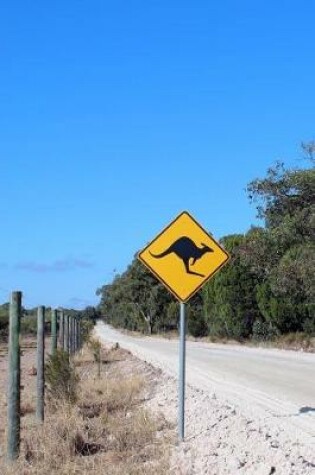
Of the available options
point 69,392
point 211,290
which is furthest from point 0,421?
point 211,290

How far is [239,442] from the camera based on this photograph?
28.1 ft

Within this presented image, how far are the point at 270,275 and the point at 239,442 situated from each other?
23238mm

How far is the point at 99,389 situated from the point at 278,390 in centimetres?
385

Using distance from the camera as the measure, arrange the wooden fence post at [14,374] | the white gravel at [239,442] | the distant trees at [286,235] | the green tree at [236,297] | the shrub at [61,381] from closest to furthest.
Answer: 1. the white gravel at [239,442]
2. the wooden fence post at [14,374]
3. the shrub at [61,381]
4. the distant trees at [286,235]
5. the green tree at [236,297]

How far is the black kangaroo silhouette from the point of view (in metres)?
9.51

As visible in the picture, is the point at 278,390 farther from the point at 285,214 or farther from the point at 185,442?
the point at 285,214

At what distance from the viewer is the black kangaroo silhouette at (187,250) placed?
9508 mm

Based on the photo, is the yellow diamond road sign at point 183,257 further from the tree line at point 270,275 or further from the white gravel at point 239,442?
the tree line at point 270,275

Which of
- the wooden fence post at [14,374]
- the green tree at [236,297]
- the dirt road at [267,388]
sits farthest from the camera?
the green tree at [236,297]

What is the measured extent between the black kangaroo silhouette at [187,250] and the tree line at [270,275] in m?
19.5

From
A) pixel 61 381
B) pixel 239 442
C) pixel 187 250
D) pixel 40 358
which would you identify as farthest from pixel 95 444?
pixel 61 381

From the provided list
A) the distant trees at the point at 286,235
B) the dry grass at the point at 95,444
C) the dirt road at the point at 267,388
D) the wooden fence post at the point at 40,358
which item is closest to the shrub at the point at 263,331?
the distant trees at the point at 286,235

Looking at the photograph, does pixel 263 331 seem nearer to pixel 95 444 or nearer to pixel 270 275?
pixel 270 275

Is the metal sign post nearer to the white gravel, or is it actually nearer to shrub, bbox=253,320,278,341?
the white gravel
